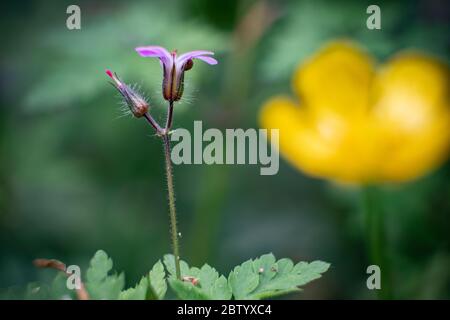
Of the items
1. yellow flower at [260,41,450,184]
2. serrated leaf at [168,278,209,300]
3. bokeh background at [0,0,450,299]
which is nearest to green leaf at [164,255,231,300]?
serrated leaf at [168,278,209,300]

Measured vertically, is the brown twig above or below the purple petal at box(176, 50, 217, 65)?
below

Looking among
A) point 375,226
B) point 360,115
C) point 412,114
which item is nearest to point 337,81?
point 360,115

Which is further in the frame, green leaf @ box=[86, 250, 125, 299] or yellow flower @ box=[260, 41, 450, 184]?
yellow flower @ box=[260, 41, 450, 184]

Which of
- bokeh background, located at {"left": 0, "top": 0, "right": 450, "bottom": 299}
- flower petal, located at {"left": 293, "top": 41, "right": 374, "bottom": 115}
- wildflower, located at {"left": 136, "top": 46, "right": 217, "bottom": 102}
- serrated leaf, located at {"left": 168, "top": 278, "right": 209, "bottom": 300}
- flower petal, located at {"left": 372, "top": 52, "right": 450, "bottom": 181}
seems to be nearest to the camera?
serrated leaf, located at {"left": 168, "top": 278, "right": 209, "bottom": 300}

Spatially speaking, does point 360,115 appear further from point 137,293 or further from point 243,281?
point 137,293


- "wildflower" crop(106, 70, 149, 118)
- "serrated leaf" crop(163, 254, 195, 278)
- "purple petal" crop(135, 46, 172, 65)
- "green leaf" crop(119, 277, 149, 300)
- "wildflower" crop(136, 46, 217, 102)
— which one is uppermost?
"purple petal" crop(135, 46, 172, 65)

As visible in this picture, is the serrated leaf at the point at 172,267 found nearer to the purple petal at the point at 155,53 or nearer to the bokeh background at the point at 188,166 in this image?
the purple petal at the point at 155,53

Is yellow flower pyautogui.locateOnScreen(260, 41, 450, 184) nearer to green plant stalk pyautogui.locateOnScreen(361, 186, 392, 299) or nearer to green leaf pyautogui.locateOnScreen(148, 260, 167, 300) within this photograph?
green plant stalk pyautogui.locateOnScreen(361, 186, 392, 299)
